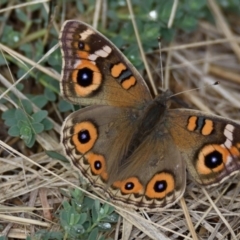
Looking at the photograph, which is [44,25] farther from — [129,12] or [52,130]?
[52,130]

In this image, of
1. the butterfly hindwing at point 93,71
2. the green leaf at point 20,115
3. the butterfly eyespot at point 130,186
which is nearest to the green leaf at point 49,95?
the green leaf at point 20,115

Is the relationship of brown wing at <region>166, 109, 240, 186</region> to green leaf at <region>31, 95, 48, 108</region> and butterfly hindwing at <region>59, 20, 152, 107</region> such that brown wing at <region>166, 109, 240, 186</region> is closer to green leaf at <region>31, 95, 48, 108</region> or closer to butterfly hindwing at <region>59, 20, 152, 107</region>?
butterfly hindwing at <region>59, 20, 152, 107</region>

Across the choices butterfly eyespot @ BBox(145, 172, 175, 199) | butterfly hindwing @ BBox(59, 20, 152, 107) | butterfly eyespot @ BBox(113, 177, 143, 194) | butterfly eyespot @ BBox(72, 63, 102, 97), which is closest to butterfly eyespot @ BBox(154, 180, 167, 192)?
butterfly eyespot @ BBox(145, 172, 175, 199)

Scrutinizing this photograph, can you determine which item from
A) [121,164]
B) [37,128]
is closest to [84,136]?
[121,164]

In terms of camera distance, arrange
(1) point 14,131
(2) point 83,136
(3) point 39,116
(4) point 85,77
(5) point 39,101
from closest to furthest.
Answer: (2) point 83,136 < (4) point 85,77 < (1) point 14,131 < (3) point 39,116 < (5) point 39,101

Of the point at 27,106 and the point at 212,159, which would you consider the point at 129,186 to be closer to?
the point at 212,159
